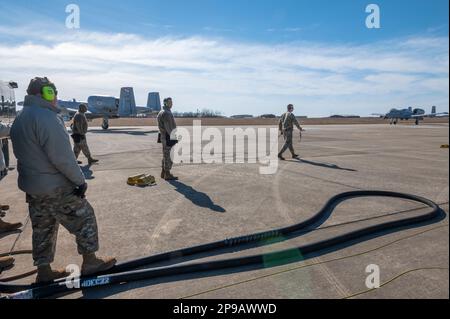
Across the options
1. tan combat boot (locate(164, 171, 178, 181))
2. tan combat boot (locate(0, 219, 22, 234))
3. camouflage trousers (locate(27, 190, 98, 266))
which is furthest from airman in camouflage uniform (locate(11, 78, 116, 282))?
tan combat boot (locate(164, 171, 178, 181))

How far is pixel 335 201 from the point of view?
20.9 ft

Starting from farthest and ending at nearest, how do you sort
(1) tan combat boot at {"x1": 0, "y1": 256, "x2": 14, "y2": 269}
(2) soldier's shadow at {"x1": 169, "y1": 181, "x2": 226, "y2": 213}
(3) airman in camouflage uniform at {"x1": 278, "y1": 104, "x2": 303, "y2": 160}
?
(3) airman in camouflage uniform at {"x1": 278, "y1": 104, "x2": 303, "y2": 160}
(2) soldier's shadow at {"x1": 169, "y1": 181, "x2": 226, "y2": 213}
(1) tan combat boot at {"x1": 0, "y1": 256, "x2": 14, "y2": 269}

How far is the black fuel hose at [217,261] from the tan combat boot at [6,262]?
0.60 m

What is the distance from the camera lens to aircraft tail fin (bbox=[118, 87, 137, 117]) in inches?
1834

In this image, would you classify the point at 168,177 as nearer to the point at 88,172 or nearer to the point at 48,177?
the point at 88,172

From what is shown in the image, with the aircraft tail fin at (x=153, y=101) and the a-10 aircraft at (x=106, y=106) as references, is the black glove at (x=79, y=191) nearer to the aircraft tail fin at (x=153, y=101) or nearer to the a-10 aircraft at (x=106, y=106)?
the a-10 aircraft at (x=106, y=106)

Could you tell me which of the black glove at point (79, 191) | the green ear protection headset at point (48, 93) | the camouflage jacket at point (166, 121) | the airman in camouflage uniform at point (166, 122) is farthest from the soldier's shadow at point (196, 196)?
the green ear protection headset at point (48, 93)

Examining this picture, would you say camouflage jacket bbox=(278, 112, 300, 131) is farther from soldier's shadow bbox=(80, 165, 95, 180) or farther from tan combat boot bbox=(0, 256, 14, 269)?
tan combat boot bbox=(0, 256, 14, 269)

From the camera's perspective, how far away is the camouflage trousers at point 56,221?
333 centimetres

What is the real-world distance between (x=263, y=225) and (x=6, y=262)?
3563mm

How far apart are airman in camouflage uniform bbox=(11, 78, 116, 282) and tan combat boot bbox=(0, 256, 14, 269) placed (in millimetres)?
793
